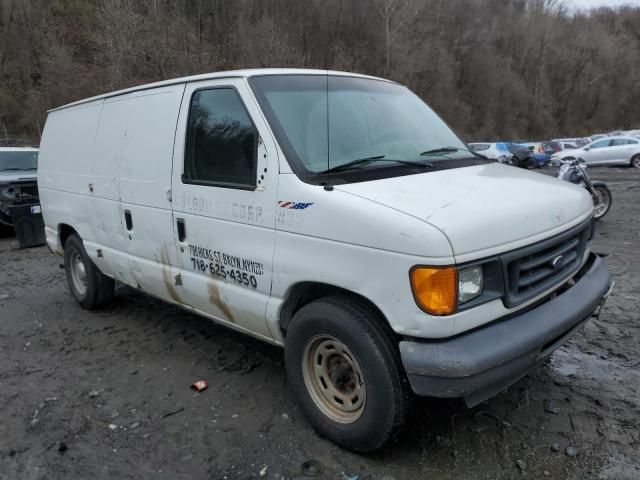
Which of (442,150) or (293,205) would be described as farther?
(442,150)

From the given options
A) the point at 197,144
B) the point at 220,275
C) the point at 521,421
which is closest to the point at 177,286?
the point at 220,275

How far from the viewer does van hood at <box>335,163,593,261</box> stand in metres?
2.37

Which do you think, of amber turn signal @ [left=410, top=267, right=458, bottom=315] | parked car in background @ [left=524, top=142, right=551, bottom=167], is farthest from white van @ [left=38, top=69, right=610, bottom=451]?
parked car in background @ [left=524, top=142, right=551, bottom=167]

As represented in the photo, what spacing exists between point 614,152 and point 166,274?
24691mm

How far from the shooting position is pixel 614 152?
2312cm

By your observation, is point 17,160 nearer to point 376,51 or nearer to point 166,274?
point 166,274

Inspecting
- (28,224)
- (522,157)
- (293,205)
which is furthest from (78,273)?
(522,157)

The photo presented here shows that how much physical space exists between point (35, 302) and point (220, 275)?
3670 millimetres

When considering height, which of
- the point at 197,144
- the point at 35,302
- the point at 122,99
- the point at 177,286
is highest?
the point at 122,99

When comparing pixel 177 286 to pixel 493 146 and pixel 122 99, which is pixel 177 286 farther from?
pixel 493 146

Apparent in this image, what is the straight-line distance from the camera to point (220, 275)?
3379 millimetres

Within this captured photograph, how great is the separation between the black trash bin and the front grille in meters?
8.56

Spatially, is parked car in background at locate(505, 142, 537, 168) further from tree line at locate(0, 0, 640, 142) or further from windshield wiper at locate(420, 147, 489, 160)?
windshield wiper at locate(420, 147, 489, 160)

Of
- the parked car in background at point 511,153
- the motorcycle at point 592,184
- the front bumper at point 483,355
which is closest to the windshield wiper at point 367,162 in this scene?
the front bumper at point 483,355
